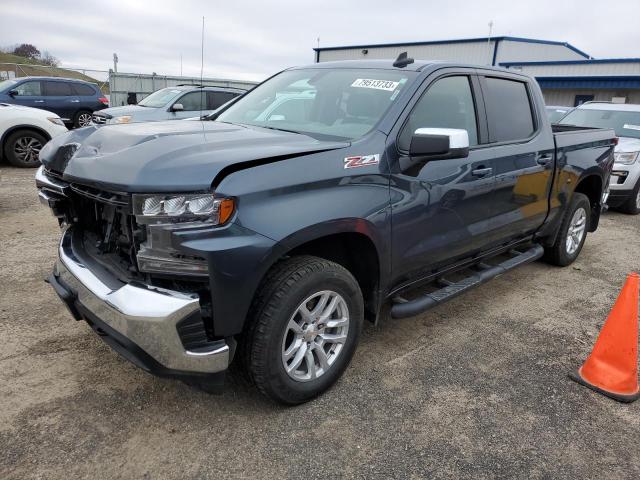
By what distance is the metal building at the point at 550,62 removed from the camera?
22.8 m

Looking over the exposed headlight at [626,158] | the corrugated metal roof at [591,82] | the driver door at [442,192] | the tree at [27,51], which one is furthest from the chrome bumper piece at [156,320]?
the tree at [27,51]

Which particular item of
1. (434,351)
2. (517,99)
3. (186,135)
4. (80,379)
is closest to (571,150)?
(517,99)

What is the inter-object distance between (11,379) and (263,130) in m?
2.10

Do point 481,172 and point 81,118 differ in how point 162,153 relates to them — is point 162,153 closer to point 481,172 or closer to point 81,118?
point 481,172

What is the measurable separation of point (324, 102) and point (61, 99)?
1334 cm

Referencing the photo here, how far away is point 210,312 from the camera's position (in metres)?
2.30

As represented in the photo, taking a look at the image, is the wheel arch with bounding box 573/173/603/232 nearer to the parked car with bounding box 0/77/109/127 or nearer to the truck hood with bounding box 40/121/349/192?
the truck hood with bounding box 40/121/349/192

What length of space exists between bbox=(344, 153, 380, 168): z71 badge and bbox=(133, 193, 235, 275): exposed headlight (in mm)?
747

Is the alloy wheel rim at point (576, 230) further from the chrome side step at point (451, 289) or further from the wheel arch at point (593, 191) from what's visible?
the chrome side step at point (451, 289)

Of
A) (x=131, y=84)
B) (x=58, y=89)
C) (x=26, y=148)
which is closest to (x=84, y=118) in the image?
(x=58, y=89)

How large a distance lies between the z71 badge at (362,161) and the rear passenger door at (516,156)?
124 cm

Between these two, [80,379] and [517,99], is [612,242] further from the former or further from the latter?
Answer: [80,379]

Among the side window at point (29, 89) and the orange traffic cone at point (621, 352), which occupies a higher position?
the side window at point (29, 89)

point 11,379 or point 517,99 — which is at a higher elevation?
point 517,99
